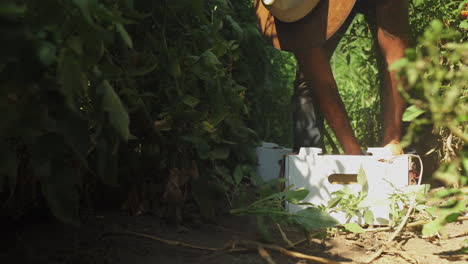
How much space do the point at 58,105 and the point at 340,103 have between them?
172cm

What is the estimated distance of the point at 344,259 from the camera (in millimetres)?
1548

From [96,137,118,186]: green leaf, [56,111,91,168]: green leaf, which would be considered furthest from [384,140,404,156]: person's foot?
[56,111,91,168]: green leaf

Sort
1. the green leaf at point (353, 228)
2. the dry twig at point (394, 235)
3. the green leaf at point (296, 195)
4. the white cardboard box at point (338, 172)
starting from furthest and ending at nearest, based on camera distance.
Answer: the white cardboard box at point (338, 172) → the green leaf at point (353, 228) → the green leaf at point (296, 195) → the dry twig at point (394, 235)

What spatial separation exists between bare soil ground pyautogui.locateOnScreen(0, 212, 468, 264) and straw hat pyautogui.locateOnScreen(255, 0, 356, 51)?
94 centimetres

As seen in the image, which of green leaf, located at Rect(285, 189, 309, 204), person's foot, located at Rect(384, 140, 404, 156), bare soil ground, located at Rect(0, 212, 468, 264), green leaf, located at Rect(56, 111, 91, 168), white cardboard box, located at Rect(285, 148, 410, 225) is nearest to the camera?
green leaf, located at Rect(56, 111, 91, 168)

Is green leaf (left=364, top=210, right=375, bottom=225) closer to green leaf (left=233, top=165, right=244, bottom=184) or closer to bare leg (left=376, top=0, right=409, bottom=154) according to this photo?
green leaf (left=233, top=165, right=244, bottom=184)

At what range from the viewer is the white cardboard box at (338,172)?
6.64 ft

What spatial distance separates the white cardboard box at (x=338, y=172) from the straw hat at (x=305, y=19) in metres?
0.62

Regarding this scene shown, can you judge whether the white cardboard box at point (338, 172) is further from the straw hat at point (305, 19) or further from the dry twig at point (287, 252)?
the straw hat at point (305, 19)

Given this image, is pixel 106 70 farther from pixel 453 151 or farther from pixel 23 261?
pixel 453 151

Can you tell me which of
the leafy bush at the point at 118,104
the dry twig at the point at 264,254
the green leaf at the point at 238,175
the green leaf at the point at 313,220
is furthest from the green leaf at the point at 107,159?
the green leaf at the point at 238,175

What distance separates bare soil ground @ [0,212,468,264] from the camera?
134 cm

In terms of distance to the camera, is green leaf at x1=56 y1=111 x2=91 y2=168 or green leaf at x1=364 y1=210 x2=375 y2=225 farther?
green leaf at x1=364 y1=210 x2=375 y2=225

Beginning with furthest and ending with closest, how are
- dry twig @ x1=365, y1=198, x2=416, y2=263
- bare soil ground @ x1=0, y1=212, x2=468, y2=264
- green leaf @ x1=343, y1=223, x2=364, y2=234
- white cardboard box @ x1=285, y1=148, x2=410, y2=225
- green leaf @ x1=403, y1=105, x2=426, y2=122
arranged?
white cardboard box @ x1=285, y1=148, x2=410, y2=225 → green leaf @ x1=343, y1=223, x2=364, y2=234 → dry twig @ x1=365, y1=198, x2=416, y2=263 → bare soil ground @ x1=0, y1=212, x2=468, y2=264 → green leaf @ x1=403, y1=105, x2=426, y2=122
